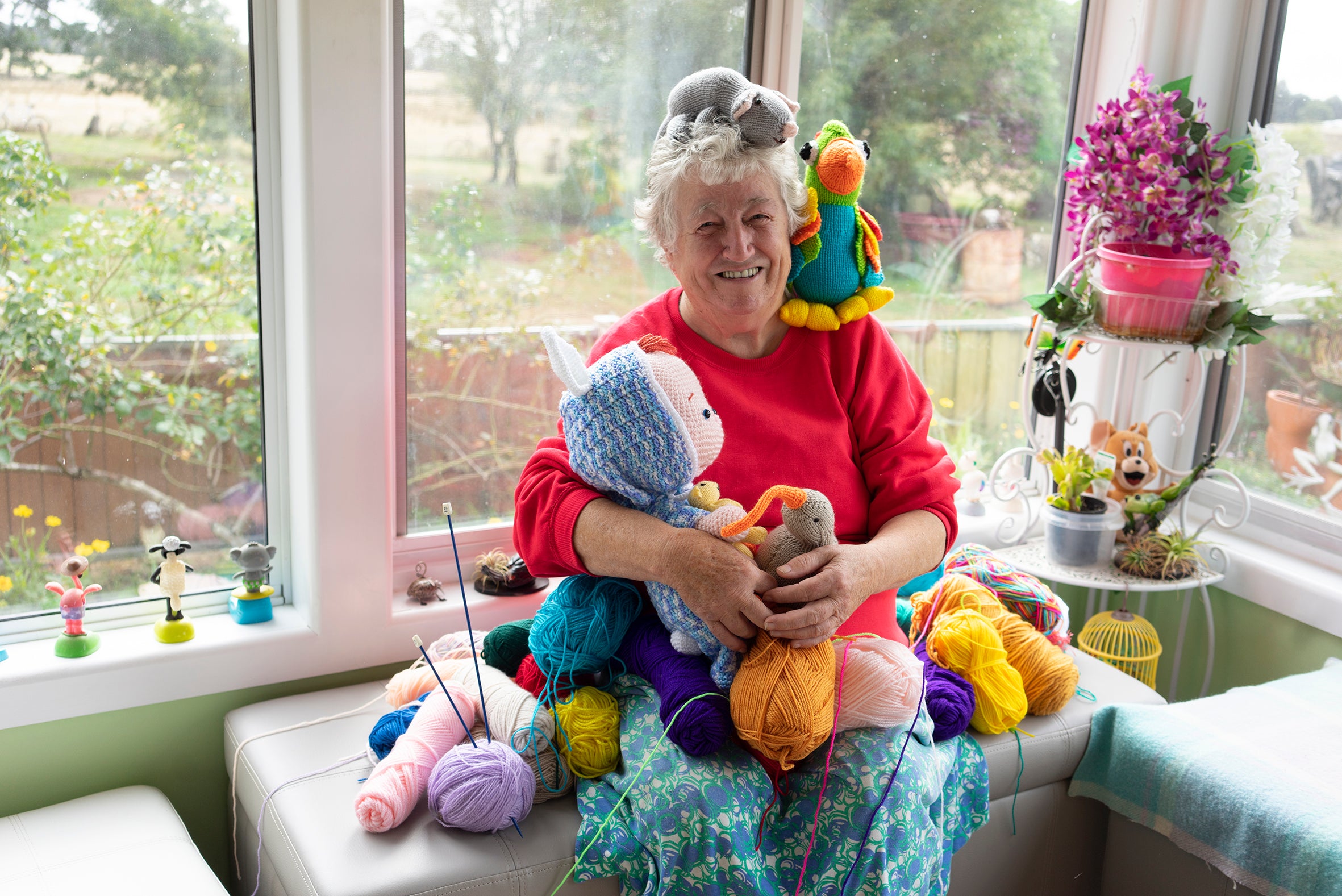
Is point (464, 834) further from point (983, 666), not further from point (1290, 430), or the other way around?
point (1290, 430)

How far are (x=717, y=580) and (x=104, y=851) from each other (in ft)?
3.16

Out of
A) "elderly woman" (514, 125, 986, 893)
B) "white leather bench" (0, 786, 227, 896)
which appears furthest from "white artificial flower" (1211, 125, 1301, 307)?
"white leather bench" (0, 786, 227, 896)

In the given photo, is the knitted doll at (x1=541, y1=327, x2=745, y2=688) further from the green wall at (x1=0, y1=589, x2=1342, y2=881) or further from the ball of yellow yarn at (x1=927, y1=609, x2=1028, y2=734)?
the green wall at (x1=0, y1=589, x2=1342, y2=881)

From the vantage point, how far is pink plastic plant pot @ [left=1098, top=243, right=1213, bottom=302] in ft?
6.77

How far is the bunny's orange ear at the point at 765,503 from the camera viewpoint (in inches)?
51.5

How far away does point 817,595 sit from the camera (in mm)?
1349

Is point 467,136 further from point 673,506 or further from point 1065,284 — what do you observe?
point 1065,284

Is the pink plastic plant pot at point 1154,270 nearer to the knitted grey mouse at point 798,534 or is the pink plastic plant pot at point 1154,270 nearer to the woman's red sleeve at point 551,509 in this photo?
the knitted grey mouse at point 798,534

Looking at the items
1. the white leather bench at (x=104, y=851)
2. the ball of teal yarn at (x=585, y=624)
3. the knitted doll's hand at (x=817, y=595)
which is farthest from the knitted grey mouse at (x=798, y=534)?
the white leather bench at (x=104, y=851)

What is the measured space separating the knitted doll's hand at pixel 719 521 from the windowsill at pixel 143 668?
0.82 meters

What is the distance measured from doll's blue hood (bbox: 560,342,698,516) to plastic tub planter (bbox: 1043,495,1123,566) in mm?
1159

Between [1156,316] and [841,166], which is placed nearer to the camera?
[841,166]

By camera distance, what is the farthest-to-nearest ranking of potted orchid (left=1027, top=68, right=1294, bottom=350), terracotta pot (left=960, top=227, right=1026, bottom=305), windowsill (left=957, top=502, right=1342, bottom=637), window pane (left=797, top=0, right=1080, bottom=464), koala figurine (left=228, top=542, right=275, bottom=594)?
terracotta pot (left=960, top=227, right=1026, bottom=305)
window pane (left=797, top=0, right=1080, bottom=464)
windowsill (left=957, top=502, right=1342, bottom=637)
potted orchid (left=1027, top=68, right=1294, bottom=350)
koala figurine (left=228, top=542, right=275, bottom=594)

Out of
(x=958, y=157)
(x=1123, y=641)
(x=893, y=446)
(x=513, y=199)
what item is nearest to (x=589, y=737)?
(x=893, y=446)
